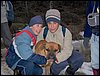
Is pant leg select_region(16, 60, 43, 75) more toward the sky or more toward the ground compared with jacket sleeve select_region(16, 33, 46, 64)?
more toward the ground

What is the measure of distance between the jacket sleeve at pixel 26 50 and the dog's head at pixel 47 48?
A: 14 centimetres

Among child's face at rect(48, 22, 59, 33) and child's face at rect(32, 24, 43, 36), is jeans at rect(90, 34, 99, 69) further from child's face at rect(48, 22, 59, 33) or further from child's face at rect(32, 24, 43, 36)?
child's face at rect(32, 24, 43, 36)

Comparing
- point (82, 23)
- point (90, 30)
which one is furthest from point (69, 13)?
point (90, 30)

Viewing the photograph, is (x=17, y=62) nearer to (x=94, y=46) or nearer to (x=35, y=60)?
(x=35, y=60)

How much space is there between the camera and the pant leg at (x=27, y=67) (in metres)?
4.31

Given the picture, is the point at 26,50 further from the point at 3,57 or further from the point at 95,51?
the point at 3,57

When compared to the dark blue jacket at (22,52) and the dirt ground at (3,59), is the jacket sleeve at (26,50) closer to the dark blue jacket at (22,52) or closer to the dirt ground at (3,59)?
the dark blue jacket at (22,52)

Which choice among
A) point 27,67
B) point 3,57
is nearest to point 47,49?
point 27,67

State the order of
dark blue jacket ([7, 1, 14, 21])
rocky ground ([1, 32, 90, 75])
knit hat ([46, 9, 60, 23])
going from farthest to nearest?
dark blue jacket ([7, 1, 14, 21]) < rocky ground ([1, 32, 90, 75]) < knit hat ([46, 9, 60, 23])

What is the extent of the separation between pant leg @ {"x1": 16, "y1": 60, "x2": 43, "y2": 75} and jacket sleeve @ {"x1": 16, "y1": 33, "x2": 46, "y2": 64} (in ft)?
0.17

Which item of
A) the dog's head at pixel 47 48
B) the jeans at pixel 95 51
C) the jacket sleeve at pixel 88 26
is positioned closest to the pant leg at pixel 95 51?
the jeans at pixel 95 51

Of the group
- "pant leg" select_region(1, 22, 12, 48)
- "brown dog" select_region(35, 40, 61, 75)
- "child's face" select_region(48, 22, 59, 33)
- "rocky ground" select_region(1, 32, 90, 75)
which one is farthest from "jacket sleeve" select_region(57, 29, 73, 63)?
"pant leg" select_region(1, 22, 12, 48)

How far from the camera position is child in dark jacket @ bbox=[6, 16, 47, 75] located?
424 cm

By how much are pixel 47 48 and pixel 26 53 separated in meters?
0.35
